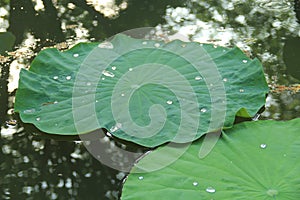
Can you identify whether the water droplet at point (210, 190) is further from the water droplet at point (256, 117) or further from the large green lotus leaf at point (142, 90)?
the water droplet at point (256, 117)

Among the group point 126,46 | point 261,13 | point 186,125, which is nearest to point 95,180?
point 186,125

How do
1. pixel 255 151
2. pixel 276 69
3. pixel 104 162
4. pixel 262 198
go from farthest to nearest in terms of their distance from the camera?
pixel 276 69 → pixel 104 162 → pixel 255 151 → pixel 262 198

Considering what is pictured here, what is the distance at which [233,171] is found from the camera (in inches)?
55.2

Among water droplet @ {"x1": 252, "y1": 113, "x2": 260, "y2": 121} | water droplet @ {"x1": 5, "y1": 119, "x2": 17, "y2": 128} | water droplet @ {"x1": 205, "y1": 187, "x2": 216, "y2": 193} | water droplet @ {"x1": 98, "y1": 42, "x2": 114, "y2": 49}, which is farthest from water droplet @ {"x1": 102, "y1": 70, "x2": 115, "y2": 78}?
water droplet @ {"x1": 205, "y1": 187, "x2": 216, "y2": 193}

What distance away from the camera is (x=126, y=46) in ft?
6.97


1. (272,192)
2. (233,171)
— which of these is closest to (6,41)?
(233,171)

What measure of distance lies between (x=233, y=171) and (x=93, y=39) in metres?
1.16

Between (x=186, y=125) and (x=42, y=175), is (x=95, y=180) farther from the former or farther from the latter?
(x=186, y=125)

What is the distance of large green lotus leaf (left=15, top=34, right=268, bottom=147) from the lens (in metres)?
1.65

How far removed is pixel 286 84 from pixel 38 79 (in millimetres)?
945

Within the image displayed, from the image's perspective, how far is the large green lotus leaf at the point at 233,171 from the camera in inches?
52.6

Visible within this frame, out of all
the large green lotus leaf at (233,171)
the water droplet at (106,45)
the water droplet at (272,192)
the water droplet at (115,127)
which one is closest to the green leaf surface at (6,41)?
the water droplet at (106,45)

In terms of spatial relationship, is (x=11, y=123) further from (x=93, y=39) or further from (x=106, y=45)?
(x=93, y=39)

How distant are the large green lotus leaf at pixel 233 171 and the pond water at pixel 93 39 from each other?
144mm
